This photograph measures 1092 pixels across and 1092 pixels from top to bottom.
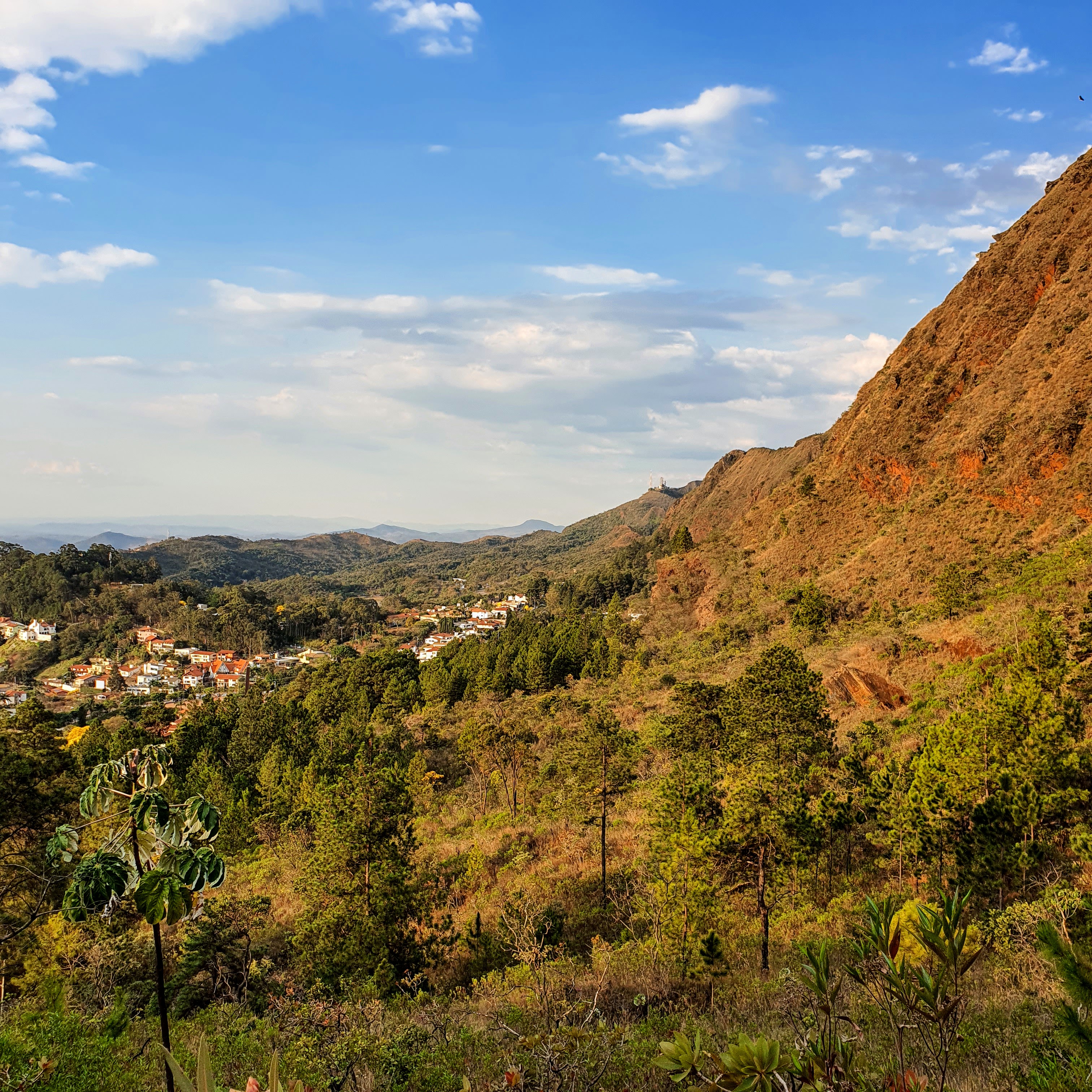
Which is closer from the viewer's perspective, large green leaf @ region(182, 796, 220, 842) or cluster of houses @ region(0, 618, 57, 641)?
large green leaf @ region(182, 796, 220, 842)

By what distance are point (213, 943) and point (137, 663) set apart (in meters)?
92.7

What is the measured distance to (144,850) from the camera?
3486 mm

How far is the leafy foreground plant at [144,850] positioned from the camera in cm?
321

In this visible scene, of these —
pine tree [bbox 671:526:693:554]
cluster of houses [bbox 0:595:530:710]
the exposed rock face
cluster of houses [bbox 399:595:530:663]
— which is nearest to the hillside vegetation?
the exposed rock face

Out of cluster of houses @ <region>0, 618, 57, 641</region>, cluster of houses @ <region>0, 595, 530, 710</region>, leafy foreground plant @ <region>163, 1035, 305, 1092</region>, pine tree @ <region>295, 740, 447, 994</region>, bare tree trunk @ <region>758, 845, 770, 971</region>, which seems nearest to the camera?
leafy foreground plant @ <region>163, 1035, 305, 1092</region>

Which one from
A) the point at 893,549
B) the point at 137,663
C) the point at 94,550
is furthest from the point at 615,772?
the point at 94,550

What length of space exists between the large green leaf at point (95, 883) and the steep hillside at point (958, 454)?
38.9m

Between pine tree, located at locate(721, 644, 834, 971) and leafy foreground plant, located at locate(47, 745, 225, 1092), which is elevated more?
leafy foreground plant, located at locate(47, 745, 225, 1092)

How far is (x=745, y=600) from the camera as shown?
50219mm

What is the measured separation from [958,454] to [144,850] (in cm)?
4770

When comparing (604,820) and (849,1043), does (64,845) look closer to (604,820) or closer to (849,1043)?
(849,1043)

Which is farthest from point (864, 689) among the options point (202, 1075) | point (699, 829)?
point (202, 1075)

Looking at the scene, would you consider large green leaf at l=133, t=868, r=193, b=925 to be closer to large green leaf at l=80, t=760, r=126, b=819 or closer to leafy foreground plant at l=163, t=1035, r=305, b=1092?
large green leaf at l=80, t=760, r=126, b=819

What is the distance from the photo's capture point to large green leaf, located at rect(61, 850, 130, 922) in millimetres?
3137
